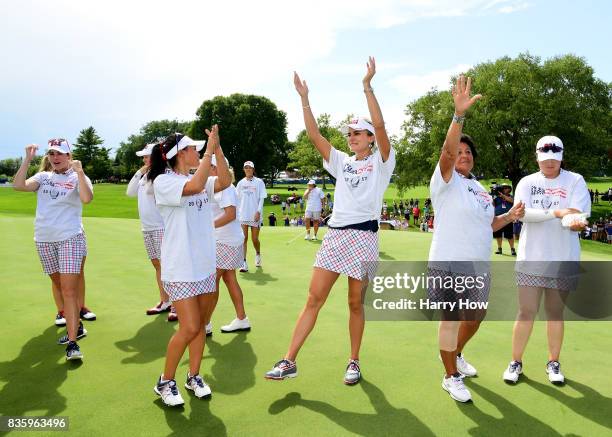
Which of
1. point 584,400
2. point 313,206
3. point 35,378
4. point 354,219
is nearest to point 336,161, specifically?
point 354,219

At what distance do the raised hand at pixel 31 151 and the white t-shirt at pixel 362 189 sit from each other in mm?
3502

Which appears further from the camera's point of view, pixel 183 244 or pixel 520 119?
pixel 520 119

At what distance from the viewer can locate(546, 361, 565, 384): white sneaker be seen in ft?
14.4

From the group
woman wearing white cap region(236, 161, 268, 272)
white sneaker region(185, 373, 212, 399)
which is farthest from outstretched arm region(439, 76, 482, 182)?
woman wearing white cap region(236, 161, 268, 272)

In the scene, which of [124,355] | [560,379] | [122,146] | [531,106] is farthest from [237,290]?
[122,146]

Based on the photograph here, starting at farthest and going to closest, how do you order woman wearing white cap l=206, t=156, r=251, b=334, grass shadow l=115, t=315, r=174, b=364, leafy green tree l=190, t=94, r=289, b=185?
leafy green tree l=190, t=94, r=289, b=185, woman wearing white cap l=206, t=156, r=251, b=334, grass shadow l=115, t=315, r=174, b=364

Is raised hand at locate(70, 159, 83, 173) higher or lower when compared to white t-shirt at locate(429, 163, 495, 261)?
higher

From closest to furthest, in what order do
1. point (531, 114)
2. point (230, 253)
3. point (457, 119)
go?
point (457, 119)
point (230, 253)
point (531, 114)

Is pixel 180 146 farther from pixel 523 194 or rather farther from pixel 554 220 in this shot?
pixel 554 220

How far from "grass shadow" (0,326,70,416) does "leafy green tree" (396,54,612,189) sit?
1395 inches

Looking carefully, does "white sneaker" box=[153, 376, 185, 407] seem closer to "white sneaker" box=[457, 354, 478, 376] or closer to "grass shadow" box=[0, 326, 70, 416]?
"grass shadow" box=[0, 326, 70, 416]

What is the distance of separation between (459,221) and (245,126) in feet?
201

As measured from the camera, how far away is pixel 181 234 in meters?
3.98

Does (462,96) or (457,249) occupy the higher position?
(462,96)
